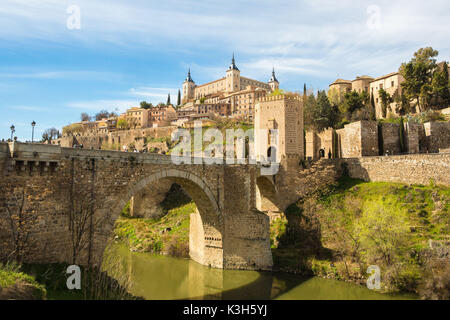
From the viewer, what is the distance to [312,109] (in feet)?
135

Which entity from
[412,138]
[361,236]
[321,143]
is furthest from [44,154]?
[412,138]

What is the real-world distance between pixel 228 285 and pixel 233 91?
79070mm

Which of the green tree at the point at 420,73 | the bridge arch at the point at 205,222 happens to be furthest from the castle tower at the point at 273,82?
the bridge arch at the point at 205,222

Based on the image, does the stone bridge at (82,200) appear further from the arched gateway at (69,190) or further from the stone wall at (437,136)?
the stone wall at (437,136)

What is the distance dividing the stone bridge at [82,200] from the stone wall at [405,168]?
36.2ft

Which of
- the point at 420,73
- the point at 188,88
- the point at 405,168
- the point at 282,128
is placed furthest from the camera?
the point at 188,88

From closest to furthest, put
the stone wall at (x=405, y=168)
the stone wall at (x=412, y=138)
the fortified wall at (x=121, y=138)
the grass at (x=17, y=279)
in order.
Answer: the grass at (x=17, y=279) → the stone wall at (x=405, y=168) → the stone wall at (x=412, y=138) → the fortified wall at (x=121, y=138)

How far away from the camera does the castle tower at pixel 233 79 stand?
92.8 meters

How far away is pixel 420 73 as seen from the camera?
35469 mm

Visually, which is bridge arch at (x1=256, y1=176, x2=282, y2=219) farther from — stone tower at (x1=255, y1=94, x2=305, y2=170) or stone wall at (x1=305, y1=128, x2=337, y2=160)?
stone wall at (x1=305, y1=128, x2=337, y2=160)

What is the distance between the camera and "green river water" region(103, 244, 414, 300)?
52.4 ft

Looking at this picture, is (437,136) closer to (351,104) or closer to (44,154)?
(351,104)
